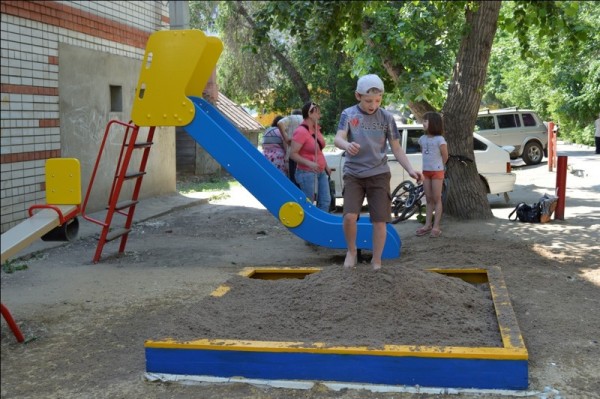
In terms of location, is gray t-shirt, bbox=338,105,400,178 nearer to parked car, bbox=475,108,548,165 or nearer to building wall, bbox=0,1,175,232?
building wall, bbox=0,1,175,232

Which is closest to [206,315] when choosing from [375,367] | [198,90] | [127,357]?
[127,357]

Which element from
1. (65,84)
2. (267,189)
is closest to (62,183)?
(267,189)

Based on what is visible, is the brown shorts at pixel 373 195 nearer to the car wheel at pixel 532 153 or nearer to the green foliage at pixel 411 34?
the green foliage at pixel 411 34

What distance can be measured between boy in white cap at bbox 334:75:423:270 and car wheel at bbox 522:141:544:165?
19.3m

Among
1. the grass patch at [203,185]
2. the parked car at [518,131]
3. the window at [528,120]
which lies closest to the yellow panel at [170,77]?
the grass patch at [203,185]

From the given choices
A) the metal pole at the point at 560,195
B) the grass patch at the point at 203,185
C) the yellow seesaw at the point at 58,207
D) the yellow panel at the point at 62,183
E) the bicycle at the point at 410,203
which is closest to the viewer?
the yellow seesaw at the point at 58,207

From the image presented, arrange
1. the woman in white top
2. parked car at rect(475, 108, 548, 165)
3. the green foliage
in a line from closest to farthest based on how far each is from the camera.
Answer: the woman in white top → the green foliage → parked car at rect(475, 108, 548, 165)

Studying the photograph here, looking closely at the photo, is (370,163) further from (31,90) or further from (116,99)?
(116,99)

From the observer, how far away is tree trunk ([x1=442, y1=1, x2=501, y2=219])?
33.1ft

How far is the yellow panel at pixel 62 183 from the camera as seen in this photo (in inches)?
157

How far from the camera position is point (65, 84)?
10.7 metres

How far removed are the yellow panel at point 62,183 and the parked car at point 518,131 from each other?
2100 cm

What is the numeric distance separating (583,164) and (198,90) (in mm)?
17222

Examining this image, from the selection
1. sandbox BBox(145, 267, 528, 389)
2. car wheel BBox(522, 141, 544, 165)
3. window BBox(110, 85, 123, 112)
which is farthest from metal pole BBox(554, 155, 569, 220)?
car wheel BBox(522, 141, 544, 165)
